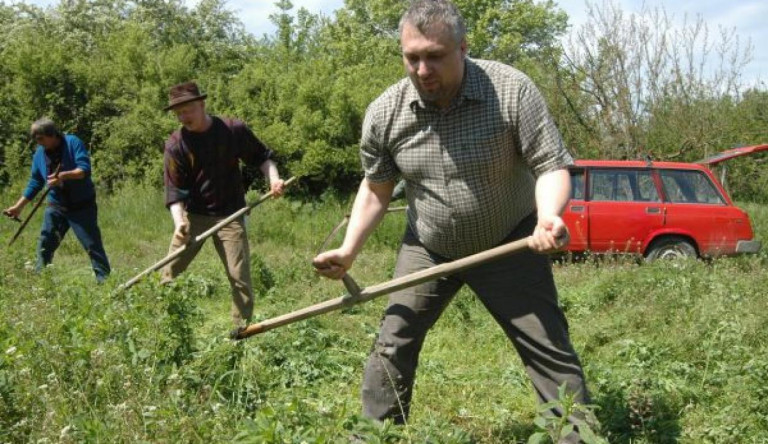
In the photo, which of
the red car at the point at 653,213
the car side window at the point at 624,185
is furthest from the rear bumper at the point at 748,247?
the car side window at the point at 624,185

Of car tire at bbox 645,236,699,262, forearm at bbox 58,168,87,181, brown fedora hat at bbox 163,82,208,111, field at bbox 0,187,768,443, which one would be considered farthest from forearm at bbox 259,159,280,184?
car tire at bbox 645,236,699,262

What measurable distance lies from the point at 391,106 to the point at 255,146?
8.89 feet

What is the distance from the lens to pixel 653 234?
9953 millimetres

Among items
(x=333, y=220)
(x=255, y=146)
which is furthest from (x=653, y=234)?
(x=255, y=146)

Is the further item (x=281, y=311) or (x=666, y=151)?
(x=666, y=151)

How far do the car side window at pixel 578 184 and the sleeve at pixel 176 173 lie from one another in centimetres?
584

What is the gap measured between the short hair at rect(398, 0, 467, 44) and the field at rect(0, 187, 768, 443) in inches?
50.2

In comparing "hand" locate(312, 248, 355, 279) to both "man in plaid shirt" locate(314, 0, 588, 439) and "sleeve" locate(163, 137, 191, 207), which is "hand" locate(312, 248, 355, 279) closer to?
"man in plaid shirt" locate(314, 0, 588, 439)

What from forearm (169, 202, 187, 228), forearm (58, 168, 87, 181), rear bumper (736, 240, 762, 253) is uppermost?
forearm (58, 168, 87, 181)

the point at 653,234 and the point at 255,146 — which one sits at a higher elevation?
the point at 255,146

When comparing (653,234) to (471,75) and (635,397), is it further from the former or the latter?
(471,75)

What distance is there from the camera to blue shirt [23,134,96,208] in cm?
700

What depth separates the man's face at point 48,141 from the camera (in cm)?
696

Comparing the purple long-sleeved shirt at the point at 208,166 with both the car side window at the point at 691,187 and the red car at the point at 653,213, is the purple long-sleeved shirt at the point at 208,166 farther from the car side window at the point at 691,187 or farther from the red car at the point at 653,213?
the car side window at the point at 691,187
